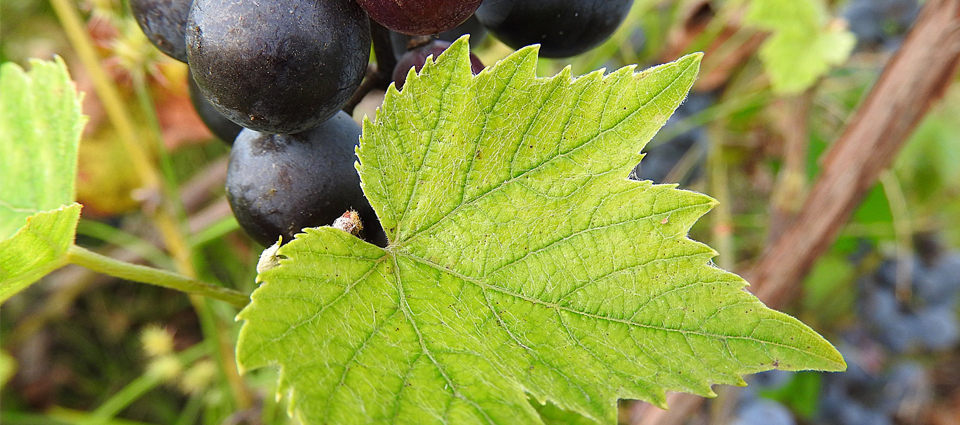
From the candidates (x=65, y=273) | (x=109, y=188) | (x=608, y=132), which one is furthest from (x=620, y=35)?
(x=65, y=273)

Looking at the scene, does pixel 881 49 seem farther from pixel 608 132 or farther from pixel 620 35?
pixel 608 132

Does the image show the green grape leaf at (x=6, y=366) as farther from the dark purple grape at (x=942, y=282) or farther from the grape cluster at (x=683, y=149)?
the dark purple grape at (x=942, y=282)

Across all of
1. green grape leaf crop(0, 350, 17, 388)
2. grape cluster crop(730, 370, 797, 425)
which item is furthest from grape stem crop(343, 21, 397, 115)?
green grape leaf crop(0, 350, 17, 388)

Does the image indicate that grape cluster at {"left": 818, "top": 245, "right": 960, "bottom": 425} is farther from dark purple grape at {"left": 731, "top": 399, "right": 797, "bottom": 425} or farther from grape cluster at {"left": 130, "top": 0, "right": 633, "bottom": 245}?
grape cluster at {"left": 130, "top": 0, "right": 633, "bottom": 245}

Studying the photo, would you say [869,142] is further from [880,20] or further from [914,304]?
[914,304]

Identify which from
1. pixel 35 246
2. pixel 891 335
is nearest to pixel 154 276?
pixel 35 246

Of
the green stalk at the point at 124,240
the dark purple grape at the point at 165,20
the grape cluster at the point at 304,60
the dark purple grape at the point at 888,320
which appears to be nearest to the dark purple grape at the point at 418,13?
the grape cluster at the point at 304,60
